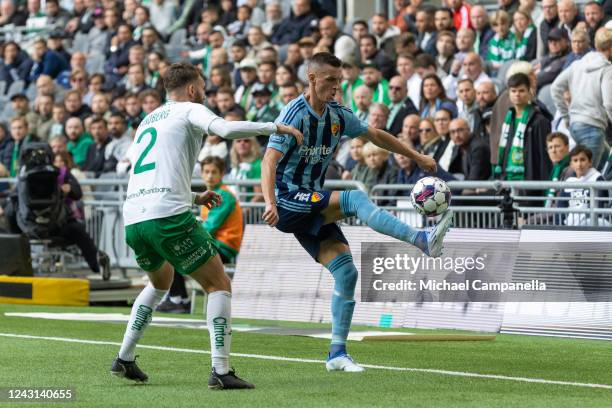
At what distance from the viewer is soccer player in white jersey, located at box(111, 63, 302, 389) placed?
866 cm

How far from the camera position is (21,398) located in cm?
820

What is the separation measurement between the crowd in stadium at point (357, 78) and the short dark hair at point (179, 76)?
22.1 feet

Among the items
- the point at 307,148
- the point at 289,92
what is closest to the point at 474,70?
the point at 289,92

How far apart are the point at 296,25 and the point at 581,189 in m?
9.63

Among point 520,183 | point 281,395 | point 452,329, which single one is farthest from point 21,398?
point 520,183

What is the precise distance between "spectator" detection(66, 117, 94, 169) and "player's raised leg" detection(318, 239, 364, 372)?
13157 mm

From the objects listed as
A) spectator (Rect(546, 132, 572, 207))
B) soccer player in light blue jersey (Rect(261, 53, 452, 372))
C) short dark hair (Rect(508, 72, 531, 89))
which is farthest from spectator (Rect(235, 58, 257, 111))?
soccer player in light blue jersey (Rect(261, 53, 452, 372))

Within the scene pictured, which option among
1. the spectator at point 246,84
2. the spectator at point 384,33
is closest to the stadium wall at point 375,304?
the spectator at point 246,84

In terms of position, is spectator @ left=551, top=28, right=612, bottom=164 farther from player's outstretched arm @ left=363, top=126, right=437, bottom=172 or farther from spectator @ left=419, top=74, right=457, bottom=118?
player's outstretched arm @ left=363, top=126, right=437, bottom=172

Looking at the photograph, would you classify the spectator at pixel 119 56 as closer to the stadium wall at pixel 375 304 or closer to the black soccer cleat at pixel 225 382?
the stadium wall at pixel 375 304

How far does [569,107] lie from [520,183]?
2244 mm

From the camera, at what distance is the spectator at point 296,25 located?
74.1 feet

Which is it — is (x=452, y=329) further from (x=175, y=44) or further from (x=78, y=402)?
(x=175, y=44)

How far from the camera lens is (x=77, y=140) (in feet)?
74.3
